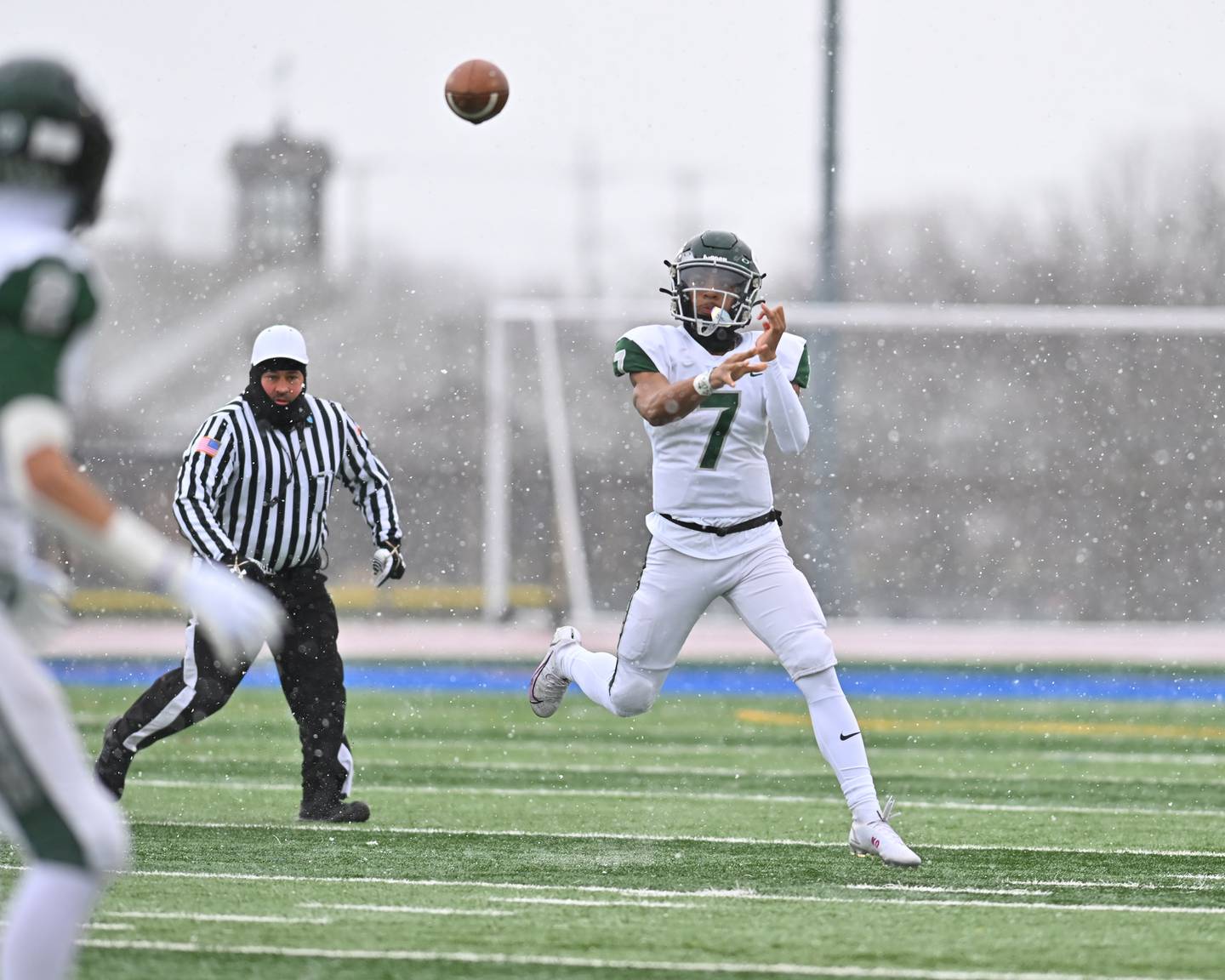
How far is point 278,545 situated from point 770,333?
183 cm

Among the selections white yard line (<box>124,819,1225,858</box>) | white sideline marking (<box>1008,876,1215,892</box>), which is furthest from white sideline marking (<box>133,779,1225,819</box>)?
white sideline marking (<box>1008,876,1215,892</box>)

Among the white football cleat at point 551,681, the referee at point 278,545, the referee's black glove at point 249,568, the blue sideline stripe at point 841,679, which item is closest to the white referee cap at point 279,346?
the referee at point 278,545

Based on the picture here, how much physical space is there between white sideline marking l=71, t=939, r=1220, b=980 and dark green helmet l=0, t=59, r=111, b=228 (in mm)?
1562

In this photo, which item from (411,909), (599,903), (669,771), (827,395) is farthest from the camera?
(827,395)

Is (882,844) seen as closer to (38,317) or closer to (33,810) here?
(33,810)

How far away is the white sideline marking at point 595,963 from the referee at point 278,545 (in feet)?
6.64

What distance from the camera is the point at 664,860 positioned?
542 centimetres

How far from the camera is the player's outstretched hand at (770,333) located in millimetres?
5055

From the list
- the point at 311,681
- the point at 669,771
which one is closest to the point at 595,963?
the point at 311,681

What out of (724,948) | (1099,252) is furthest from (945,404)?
(724,948)

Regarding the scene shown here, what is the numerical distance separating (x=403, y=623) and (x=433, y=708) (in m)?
5.56

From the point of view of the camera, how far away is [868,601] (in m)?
15.3

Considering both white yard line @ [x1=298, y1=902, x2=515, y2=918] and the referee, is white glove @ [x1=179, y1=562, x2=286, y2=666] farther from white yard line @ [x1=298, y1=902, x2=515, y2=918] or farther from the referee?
the referee

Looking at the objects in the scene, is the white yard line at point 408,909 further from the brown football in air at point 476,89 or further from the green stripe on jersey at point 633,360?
the brown football in air at point 476,89
